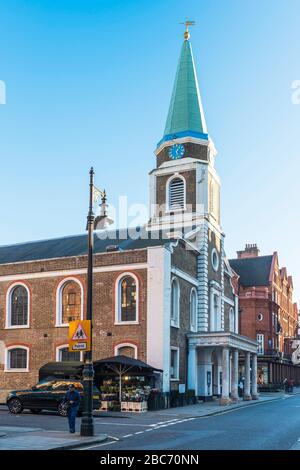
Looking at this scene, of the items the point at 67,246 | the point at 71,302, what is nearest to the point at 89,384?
the point at 71,302

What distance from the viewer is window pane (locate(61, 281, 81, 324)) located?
35688 mm

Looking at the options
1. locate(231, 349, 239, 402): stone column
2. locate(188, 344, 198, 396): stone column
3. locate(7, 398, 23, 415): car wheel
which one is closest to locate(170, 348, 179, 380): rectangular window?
locate(188, 344, 198, 396): stone column

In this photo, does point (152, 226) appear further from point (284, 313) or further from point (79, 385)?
point (284, 313)

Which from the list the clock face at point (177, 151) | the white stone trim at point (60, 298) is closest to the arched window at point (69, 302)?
the white stone trim at point (60, 298)

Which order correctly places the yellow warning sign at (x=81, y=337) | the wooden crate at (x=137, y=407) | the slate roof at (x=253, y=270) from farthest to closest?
1. the slate roof at (x=253, y=270)
2. the wooden crate at (x=137, y=407)
3. the yellow warning sign at (x=81, y=337)

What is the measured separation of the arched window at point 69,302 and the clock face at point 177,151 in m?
12.2

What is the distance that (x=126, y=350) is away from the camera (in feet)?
110

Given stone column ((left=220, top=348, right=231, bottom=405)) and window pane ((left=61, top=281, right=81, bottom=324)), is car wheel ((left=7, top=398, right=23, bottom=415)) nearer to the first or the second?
window pane ((left=61, top=281, right=81, bottom=324))

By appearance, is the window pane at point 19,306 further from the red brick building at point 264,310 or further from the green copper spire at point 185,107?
the red brick building at point 264,310

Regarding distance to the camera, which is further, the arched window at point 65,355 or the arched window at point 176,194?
the arched window at point 176,194

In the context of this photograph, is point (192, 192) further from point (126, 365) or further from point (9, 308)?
point (126, 365)

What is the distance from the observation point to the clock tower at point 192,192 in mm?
40438

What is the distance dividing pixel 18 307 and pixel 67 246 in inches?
232
